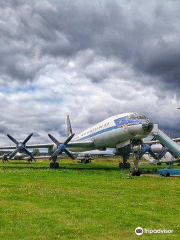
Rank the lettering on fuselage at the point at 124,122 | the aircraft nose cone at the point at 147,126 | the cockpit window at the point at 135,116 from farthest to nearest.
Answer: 1. the cockpit window at the point at 135,116
2. the lettering on fuselage at the point at 124,122
3. the aircraft nose cone at the point at 147,126

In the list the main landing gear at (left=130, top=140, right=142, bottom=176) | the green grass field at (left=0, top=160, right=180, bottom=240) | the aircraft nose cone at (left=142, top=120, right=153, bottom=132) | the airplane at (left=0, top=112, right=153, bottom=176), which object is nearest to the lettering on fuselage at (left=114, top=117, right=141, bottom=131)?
the airplane at (left=0, top=112, right=153, bottom=176)

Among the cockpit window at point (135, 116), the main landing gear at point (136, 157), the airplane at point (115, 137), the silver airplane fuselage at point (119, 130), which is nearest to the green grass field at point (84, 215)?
the main landing gear at point (136, 157)

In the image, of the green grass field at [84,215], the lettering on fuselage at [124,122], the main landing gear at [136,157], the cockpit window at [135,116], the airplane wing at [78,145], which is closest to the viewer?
the green grass field at [84,215]

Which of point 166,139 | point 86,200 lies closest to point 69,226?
point 86,200

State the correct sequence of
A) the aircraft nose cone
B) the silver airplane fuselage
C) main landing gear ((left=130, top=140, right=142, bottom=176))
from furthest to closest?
the silver airplane fuselage → the aircraft nose cone → main landing gear ((left=130, top=140, right=142, bottom=176))

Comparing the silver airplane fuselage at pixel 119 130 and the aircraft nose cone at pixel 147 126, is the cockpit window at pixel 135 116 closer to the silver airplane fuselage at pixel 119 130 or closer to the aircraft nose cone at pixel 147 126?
the silver airplane fuselage at pixel 119 130

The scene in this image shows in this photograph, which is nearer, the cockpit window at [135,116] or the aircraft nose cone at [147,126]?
the aircraft nose cone at [147,126]

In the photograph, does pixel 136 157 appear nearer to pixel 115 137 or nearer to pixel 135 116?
pixel 135 116

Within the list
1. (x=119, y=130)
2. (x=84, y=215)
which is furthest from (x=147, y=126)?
(x=84, y=215)

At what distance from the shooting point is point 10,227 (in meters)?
6.96

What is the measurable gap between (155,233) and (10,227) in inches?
147

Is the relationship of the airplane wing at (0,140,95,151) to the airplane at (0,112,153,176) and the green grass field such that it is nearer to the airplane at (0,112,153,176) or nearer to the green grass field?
the airplane at (0,112,153,176)

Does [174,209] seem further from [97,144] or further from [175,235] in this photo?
[97,144]

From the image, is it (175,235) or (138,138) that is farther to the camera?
(138,138)
